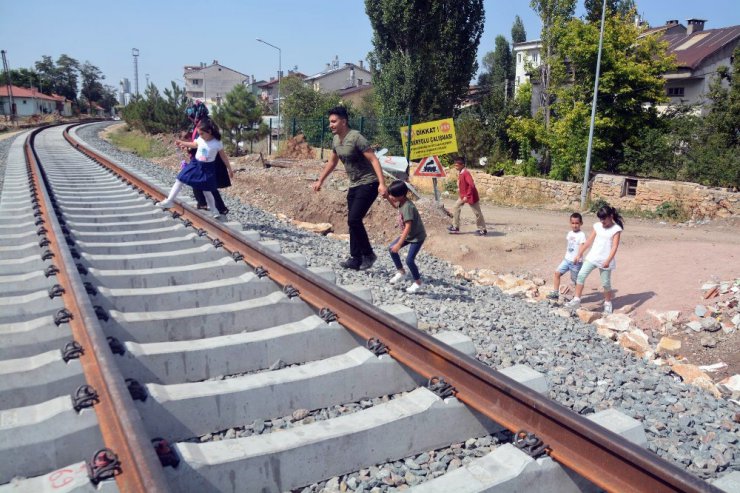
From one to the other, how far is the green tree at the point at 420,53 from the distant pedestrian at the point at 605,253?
23.9m

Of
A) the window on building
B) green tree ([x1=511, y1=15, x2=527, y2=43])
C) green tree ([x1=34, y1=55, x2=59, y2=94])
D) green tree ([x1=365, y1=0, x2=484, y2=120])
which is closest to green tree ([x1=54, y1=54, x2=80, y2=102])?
green tree ([x1=34, y1=55, x2=59, y2=94])

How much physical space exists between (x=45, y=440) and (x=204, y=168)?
5.81 metres

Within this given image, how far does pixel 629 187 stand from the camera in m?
→ 18.4

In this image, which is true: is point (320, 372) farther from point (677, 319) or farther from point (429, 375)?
point (677, 319)

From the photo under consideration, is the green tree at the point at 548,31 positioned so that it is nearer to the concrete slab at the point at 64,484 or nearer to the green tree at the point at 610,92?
the green tree at the point at 610,92

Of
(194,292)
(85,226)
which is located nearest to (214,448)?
(194,292)

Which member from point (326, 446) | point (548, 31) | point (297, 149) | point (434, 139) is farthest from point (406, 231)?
point (548, 31)

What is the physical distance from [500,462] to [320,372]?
1083 mm

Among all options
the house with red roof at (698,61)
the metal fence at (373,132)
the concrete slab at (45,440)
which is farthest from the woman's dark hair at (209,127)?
the house with red roof at (698,61)

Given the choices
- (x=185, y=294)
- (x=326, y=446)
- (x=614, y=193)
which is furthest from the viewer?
(x=614, y=193)

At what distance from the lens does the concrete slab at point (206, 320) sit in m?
3.64

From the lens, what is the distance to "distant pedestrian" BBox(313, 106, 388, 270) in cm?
630

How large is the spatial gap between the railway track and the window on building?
1592cm

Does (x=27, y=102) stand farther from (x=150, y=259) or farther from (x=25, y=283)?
(x=25, y=283)
